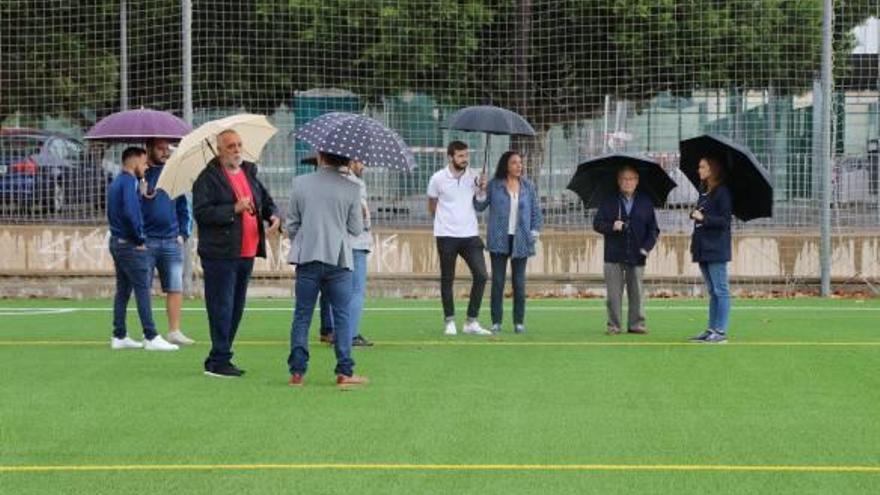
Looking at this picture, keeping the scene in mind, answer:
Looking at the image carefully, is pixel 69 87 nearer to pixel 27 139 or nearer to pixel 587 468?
pixel 27 139

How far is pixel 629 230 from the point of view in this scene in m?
14.9

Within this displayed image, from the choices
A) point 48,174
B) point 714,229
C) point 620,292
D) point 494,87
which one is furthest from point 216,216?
point 494,87

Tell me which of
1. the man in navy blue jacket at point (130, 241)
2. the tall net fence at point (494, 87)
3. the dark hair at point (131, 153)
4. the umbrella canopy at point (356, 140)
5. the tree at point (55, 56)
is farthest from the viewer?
the tree at point (55, 56)

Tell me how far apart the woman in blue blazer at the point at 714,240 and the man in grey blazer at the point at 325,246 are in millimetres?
3940

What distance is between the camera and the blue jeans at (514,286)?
14.9 metres

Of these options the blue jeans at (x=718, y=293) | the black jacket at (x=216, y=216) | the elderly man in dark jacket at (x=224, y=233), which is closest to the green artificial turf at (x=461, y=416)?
the blue jeans at (x=718, y=293)

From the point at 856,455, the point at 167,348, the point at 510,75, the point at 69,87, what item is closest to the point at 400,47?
the point at 510,75

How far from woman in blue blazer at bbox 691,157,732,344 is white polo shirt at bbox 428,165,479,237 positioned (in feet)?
7.10

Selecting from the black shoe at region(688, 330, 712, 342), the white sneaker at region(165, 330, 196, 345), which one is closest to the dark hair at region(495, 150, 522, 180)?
the black shoe at region(688, 330, 712, 342)

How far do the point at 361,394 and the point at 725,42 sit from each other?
39.2ft

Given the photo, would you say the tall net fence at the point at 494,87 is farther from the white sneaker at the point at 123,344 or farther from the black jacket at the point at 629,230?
the white sneaker at the point at 123,344

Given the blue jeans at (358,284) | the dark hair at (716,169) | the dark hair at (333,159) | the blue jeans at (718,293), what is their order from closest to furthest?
the dark hair at (333,159) < the blue jeans at (358,284) < the blue jeans at (718,293) < the dark hair at (716,169)

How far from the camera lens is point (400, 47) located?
21.3m

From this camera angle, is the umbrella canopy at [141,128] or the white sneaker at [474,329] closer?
the umbrella canopy at [141,128]
